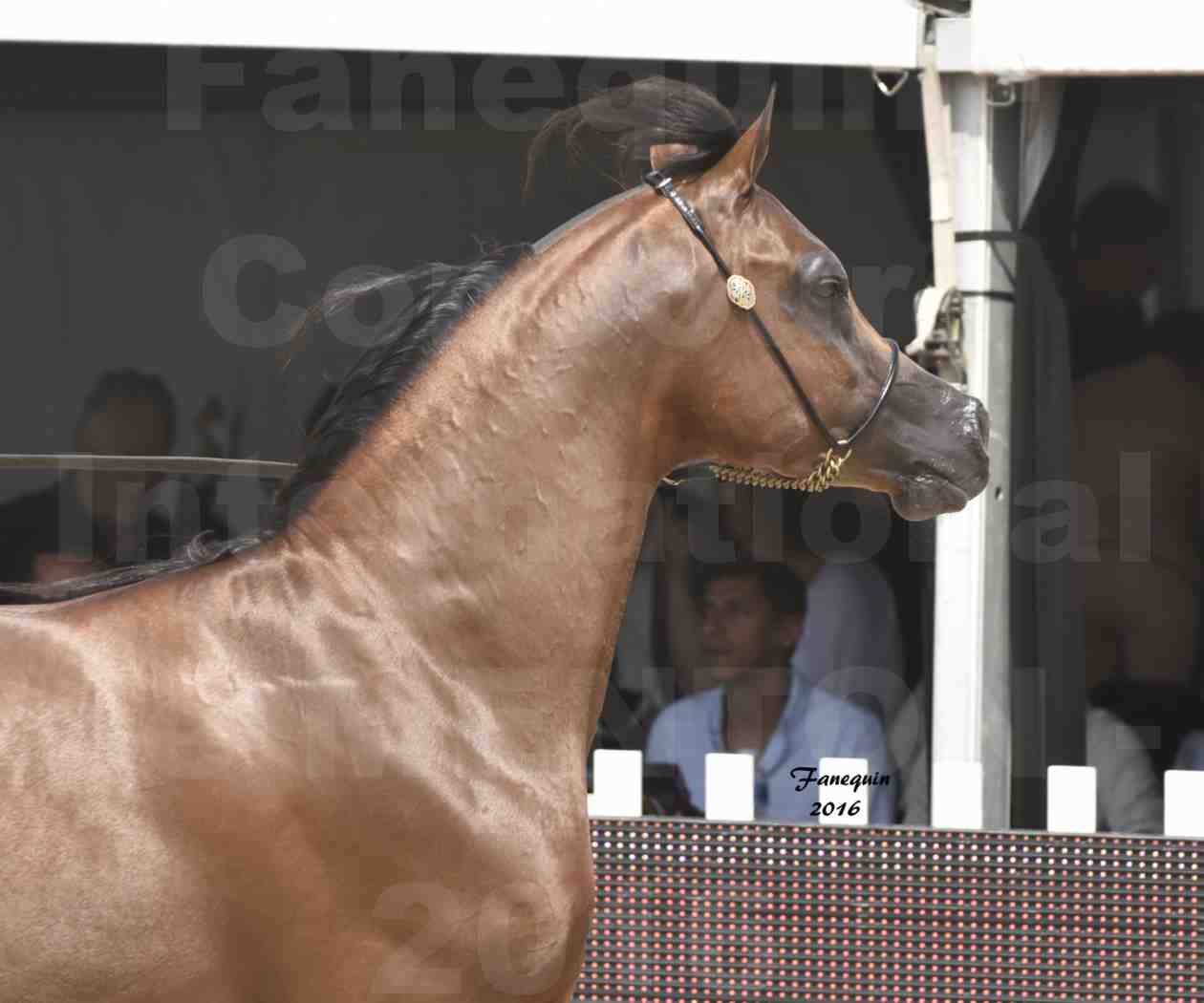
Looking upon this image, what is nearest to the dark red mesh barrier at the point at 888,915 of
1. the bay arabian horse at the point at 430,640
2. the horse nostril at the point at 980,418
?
the horse nostril at the point at 980,418

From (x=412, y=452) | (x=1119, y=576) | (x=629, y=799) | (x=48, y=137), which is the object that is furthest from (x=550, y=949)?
(x=48, y=137)

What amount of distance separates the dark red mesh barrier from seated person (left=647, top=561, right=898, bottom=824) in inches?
21.7

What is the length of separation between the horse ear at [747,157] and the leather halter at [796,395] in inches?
2.9

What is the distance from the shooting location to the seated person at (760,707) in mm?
4465

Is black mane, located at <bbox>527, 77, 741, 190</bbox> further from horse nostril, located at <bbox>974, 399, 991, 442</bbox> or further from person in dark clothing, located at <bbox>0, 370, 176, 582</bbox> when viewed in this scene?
person in dark clothing, located at <bbox>0, 370, 176, 582</bbox>

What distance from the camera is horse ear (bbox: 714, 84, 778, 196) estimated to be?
238 cm

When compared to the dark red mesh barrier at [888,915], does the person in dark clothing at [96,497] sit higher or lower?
higher

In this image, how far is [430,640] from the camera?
2223mm

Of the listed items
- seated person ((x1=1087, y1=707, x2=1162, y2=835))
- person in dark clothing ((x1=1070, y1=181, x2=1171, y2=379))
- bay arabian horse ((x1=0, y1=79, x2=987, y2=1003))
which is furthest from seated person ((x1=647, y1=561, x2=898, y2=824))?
bay arabian horse ((x1=0, y1=79, x2=987, y2=1003))

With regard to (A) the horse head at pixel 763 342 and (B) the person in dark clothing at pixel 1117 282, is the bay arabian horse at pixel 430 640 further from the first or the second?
(B) the person in dark clothing at pixel 1117 282

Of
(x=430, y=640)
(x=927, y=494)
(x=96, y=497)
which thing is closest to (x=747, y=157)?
(x=927, y=494)

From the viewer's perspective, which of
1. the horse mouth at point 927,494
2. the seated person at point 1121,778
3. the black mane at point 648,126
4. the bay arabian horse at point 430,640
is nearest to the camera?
the bay arabian horse at point 430,640

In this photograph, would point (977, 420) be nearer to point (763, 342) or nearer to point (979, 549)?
point (763, 342)

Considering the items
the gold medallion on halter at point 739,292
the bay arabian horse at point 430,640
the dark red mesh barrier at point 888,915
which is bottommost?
the dark red mesh barrier at point 888,915
